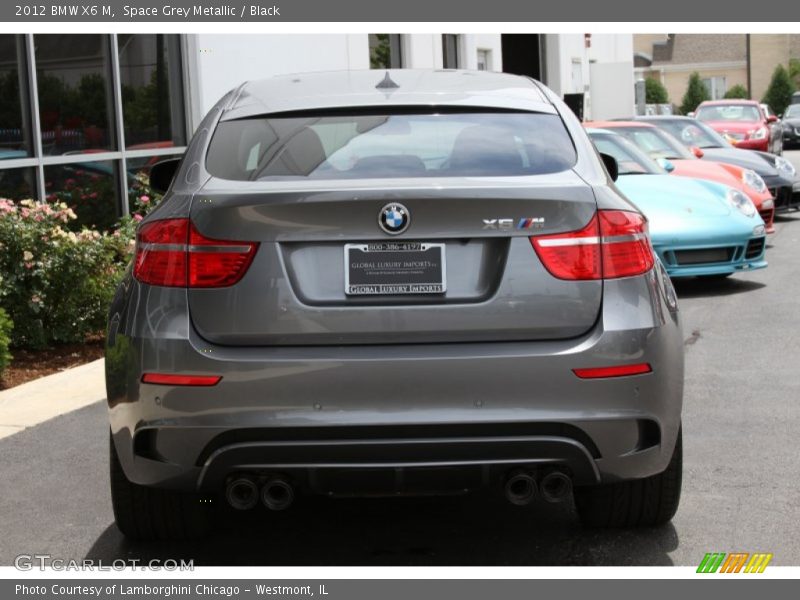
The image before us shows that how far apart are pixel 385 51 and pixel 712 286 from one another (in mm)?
8736

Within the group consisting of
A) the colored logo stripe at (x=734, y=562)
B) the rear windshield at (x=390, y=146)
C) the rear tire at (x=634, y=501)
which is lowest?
the colored logo stripe at (x=734, y=562)

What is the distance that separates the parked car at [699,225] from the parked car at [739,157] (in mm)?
4352

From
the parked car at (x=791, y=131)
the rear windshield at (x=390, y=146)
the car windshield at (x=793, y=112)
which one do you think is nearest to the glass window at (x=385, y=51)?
the rear windshield at (x=390, y=146)

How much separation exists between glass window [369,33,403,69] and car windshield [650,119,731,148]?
13.7 feet

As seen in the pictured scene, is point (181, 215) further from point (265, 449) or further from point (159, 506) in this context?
point (159, 506)

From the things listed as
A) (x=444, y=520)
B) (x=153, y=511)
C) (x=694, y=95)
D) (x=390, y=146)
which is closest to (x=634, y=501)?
(x=444, y=520)

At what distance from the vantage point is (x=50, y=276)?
28.7ft

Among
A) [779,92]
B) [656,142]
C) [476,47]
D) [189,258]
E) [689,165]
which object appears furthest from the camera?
[779,92]

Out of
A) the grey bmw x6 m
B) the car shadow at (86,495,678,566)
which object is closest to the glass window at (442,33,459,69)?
the car shadow at (86,495,678,566)

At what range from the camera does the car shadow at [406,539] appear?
14.6ft

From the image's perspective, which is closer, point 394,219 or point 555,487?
point 394,219

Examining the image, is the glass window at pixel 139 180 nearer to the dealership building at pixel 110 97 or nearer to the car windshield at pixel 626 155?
the dealership building at pixel 110 97

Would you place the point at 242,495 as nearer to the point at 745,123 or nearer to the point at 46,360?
the point at 46,360

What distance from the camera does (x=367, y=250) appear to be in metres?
3.93
